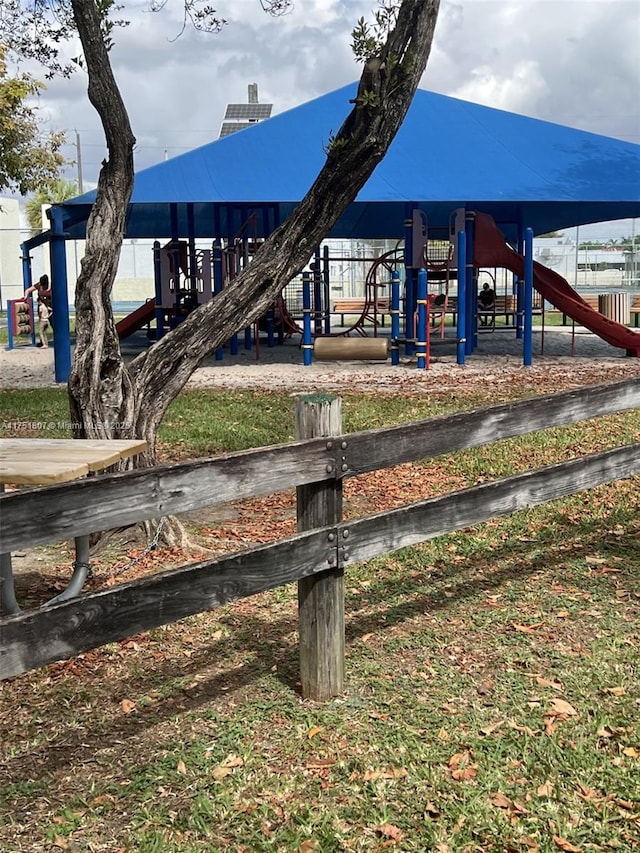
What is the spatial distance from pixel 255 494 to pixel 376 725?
1004 millimetres

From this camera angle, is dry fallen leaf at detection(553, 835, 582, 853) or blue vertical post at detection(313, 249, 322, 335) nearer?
dry fallen leaf at detection(553, 835, 582, 853)

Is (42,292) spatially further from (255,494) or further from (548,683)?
(548,683)

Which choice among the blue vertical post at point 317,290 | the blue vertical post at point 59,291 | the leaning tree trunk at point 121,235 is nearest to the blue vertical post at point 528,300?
the blue vertical post at point 317,290

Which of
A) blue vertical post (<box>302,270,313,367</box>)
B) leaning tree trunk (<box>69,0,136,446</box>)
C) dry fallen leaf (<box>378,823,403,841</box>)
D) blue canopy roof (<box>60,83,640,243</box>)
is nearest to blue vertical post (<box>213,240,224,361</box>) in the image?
blue canopy roof (<box>60,83,640,243</box>)

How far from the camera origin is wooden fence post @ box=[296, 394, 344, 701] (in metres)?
3.38

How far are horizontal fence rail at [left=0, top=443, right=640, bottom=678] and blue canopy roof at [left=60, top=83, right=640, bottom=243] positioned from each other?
Answer: 11.4m

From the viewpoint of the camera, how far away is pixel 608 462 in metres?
4.58

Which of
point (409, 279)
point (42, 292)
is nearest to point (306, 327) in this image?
point (409, 279)

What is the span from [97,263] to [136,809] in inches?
130

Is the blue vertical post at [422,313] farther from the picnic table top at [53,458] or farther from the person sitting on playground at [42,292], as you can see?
the picnic table top at [53,458]

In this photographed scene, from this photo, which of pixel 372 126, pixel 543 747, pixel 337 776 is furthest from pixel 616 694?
pixel 372 126

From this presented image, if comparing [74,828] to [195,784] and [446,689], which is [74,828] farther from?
[446,689]

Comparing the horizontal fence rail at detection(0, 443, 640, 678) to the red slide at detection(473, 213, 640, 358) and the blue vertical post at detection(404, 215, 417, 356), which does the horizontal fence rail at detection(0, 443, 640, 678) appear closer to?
the blue vertical post at detection(404, 215, 417, 356)

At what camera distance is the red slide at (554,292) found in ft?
55.2
